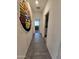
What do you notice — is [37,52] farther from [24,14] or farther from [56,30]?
[56,30]

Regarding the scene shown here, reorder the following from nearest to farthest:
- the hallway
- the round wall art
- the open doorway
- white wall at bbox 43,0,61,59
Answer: white wall at bbox 43,0,61,59
the round wall art
the hallway
the open doorway

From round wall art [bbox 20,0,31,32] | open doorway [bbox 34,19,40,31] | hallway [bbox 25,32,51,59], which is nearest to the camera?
round wall art [bbox 20,0,31,32]

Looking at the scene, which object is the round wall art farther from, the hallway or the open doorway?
the open doorway

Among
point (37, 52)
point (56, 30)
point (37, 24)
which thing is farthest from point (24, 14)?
point (37, 24)

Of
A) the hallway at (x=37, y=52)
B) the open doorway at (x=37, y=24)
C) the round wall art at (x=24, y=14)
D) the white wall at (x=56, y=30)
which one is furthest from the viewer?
the open doorway at (x=37, y=24)

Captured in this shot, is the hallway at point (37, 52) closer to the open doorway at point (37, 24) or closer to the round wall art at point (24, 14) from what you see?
the round wall art at point (24, 14)

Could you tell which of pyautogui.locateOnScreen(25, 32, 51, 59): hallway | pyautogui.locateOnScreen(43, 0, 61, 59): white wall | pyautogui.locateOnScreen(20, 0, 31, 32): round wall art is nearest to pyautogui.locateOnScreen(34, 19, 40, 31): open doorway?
pyautogui.locateOnScreen(25, 32, 51, 59): hallway

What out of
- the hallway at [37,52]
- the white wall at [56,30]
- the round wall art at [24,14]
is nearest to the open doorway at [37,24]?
the hallway at [37,52]

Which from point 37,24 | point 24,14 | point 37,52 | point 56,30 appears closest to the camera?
point 56,30

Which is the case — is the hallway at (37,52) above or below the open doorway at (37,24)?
below
